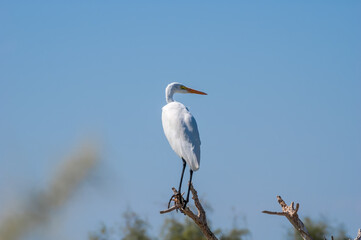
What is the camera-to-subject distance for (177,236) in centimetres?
2217

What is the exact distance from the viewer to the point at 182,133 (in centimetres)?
1092

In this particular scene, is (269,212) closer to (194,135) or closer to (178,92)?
(194,135)

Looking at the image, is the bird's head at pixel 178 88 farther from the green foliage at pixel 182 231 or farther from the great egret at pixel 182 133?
the green foliage at pixel 182 231

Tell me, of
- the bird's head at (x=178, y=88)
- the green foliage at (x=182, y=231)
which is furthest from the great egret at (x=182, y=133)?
the green foliage at (x=182, y=231)

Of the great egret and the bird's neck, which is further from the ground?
the bird's neck

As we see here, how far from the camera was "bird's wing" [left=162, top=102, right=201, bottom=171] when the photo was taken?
34.9 feet

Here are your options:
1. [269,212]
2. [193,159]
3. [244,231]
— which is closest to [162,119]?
[193,159]

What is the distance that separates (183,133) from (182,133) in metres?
0.02

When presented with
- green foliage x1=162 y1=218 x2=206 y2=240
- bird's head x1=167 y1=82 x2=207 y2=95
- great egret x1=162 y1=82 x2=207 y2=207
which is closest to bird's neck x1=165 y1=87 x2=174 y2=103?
bird's head x1=167 y1=82 x2=207 y2=95

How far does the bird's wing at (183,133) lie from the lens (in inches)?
419

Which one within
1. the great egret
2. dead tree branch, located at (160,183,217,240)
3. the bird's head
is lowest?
dead tree branch, located at (160,183,217,240)

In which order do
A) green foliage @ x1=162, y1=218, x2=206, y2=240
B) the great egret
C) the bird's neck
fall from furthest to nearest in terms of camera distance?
green foliage @ x1=162, y1=218, x2=206, y2=240 → the bird's neck → the great egret

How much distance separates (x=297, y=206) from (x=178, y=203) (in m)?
1.81

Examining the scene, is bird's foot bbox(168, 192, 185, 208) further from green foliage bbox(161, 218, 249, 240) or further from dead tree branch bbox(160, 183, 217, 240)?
green foliage bbox(161, 218, 249, 240)
